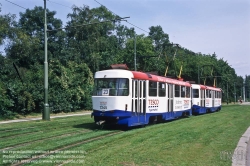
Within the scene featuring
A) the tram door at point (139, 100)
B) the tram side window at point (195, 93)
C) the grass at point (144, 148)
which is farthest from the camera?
the tram side window at point (195, 93)

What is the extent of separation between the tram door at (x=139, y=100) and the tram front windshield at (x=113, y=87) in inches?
22.7

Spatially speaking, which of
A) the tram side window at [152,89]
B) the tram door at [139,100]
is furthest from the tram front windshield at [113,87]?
the tram side window at [152,89]

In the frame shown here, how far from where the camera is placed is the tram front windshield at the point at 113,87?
16.0 metres

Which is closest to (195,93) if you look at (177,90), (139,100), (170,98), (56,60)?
(177,90)

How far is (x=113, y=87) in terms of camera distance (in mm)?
16188

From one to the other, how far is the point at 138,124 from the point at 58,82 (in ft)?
52.0

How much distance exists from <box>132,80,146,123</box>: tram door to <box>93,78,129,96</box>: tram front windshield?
1.89 ft

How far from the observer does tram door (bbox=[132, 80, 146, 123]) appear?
1667cm

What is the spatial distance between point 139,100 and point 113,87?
5.76ft

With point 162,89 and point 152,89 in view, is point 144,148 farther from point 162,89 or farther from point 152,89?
point 162,89

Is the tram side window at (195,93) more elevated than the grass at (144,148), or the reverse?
the tram side window at (195,93)

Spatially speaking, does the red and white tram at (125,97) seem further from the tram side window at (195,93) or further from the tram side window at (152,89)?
the tram side window at (195,93)

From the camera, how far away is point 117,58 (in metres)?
52.3

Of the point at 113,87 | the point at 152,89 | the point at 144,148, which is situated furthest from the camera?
the point at 152,89
